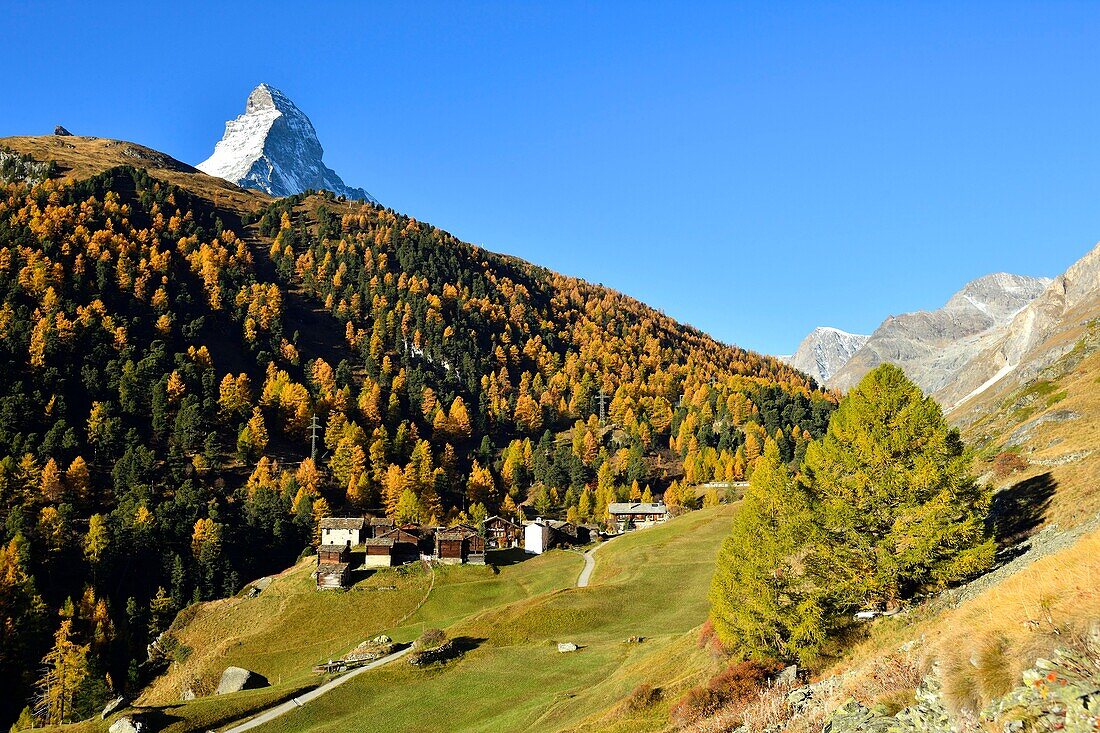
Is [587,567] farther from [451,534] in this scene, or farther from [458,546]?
[451,534]

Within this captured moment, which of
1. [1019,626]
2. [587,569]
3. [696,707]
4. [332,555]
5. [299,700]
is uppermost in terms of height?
[1019,626]

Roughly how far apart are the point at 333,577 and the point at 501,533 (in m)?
46.3

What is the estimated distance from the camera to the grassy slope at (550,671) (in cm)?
4288

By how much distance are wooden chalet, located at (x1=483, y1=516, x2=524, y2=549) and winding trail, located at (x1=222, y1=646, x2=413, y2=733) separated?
226 feet

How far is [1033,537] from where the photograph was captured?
32938 mm

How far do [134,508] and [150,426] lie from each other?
35.7m

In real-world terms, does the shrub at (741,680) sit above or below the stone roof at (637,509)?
below

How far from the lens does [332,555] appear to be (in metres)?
98.6

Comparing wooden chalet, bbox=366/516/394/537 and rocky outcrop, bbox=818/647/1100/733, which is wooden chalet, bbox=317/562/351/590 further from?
rocky outcrop, bbox=818/647/1100/733

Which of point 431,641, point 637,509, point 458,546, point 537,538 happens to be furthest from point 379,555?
point 637,509

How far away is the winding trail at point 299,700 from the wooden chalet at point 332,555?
119 feet

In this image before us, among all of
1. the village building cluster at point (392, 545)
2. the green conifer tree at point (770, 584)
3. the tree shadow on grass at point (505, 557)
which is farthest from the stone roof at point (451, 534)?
the green conifer tree at point (770, 584)

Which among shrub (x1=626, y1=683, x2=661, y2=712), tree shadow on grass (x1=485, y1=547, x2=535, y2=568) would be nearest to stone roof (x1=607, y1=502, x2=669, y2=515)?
tree shadow on grass (x1=485, y1=547, x2=535, y2=568)

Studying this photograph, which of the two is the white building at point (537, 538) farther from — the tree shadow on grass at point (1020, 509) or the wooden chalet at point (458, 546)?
the tree shadow on grass at point (1020, 509)
